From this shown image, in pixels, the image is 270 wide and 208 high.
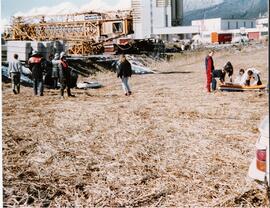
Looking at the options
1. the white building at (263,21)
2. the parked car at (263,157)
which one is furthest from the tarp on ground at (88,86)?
the parked car at (263,157)

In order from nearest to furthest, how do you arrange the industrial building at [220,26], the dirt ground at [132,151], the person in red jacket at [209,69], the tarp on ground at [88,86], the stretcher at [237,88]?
the dirt ground at [132,151] < the stretcher at [237,88] < the person in red jacket at [209,69] < the tarp on ground at [88,86] < the industrial building at [220,26]

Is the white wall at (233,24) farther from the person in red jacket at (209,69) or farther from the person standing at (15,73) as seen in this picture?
the person standing at (15,73)

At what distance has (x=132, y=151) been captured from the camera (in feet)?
19.3

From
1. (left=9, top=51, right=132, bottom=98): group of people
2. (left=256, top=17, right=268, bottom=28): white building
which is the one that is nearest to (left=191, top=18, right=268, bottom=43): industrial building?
(left=256, top=17, right=268, bottom=28): white building

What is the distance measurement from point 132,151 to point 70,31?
594 inches

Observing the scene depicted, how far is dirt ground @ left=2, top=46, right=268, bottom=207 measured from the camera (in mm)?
4430

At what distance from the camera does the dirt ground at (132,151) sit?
443 centimetres

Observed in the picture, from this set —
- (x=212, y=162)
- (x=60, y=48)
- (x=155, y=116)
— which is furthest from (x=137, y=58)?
(x=212, y=162)

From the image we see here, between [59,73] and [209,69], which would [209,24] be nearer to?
[209,69]

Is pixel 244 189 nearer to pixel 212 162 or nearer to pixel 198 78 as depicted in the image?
pixel 212 162

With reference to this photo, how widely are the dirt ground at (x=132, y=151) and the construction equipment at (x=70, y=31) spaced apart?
8432 millimetres

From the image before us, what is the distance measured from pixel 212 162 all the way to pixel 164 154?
0.70 m

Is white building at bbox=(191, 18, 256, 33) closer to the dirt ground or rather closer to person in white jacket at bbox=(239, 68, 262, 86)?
person in white jacket at bbox=(239, 68, 262, 86)

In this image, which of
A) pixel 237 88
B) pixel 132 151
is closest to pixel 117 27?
pixel 237 88
